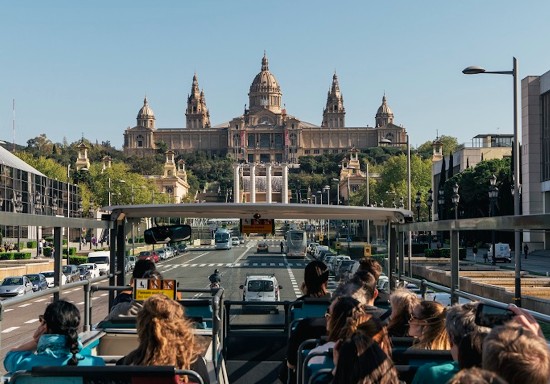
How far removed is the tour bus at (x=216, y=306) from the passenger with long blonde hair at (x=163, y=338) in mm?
202

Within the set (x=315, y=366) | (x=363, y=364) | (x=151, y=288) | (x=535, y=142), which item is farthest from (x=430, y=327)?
(x=535, y=142)

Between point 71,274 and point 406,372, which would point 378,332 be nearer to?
point 406,372

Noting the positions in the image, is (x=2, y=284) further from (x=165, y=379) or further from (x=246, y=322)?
(x=165, y=379)

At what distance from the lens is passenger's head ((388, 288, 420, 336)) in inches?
273

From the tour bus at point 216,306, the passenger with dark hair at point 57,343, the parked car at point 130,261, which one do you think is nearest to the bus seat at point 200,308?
the tour bus at point 216,306

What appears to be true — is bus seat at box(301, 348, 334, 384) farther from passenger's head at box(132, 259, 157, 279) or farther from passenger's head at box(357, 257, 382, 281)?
→ passenger's head at box(132, 259, 157, 279)

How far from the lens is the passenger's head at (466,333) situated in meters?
4.61

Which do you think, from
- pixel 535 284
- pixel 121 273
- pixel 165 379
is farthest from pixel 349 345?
pixel 535 284

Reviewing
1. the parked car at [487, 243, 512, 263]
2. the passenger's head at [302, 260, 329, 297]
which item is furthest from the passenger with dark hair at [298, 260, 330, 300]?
the parked car at [487, 243, 512, 263]

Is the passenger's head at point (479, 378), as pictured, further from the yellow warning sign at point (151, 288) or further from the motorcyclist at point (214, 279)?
the motorcyclist at point (214, 279)

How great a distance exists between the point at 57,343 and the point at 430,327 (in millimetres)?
2493

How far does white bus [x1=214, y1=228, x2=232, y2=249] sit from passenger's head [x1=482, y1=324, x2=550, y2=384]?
9800mm

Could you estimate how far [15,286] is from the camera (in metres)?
37.3

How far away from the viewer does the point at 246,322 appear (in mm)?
11289
